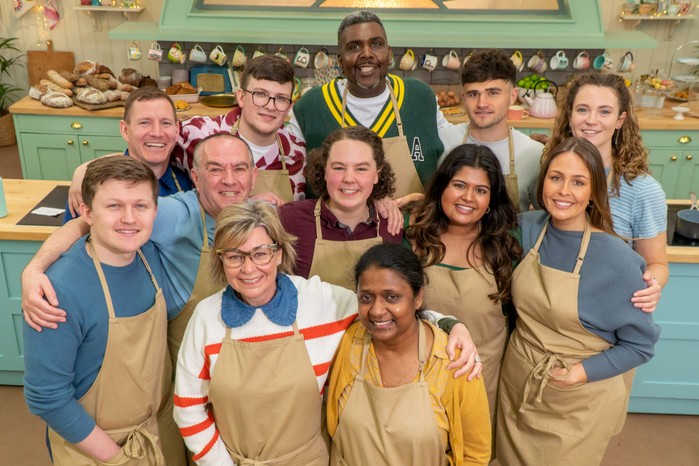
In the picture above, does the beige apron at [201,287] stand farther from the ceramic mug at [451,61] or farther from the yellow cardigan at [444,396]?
the ceramic mug at [451,61]

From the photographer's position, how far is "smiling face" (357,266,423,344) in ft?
5.89

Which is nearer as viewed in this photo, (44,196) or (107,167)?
(107,167)

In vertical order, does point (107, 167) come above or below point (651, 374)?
above

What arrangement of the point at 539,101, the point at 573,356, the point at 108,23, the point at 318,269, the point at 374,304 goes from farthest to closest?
the point at 108,23, the point at 539,101, the point at 318,269, the point at 573,356, the point at 374,304

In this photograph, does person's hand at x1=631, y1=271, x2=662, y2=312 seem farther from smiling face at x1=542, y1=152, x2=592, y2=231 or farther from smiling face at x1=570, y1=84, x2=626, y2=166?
smiling face at x1=570, y1=84, x2=626, y2=166

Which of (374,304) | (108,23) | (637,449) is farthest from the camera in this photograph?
(108,23)

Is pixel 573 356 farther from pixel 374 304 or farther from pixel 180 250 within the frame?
pixel 180 250

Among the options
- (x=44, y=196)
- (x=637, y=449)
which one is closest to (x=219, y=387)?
(x=44, y=196)

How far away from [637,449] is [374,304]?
2.02 metres

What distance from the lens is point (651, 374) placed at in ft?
10.7

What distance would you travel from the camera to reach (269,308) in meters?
1.89

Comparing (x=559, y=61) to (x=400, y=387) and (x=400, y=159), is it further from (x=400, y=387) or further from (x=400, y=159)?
(x=400, y=387)

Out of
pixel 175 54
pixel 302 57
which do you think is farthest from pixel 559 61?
pixel 175 54

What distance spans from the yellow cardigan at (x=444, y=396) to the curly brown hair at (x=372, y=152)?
575mm
